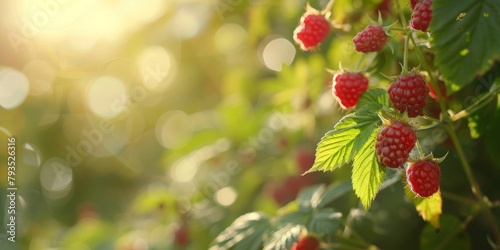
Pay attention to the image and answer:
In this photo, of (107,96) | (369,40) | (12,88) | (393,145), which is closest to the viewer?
(393,145)

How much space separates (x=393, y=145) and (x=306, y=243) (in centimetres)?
58

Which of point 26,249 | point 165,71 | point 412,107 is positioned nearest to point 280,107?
point 412,107

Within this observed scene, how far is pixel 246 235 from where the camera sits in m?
1.56

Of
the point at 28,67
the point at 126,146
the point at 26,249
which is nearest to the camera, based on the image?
the point at 26,249

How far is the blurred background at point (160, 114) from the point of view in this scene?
226 cm

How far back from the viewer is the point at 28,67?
3758 mm

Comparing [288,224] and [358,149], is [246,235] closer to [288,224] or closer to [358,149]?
[288,224]

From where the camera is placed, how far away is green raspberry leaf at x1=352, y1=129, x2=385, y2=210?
42.8 inches

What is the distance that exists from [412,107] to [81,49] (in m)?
2.84

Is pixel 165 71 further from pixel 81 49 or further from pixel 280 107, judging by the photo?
pixel 280 107

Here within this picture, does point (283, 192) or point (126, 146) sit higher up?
point (126, 146)

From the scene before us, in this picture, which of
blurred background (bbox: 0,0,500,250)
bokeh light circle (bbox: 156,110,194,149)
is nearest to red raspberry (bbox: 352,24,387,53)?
blurred background (bbox: 0,0,500,250)

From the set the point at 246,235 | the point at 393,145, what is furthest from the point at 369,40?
the point at 246,235

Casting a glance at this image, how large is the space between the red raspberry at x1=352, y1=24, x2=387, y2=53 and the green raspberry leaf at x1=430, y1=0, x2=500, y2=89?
0.12 meters
